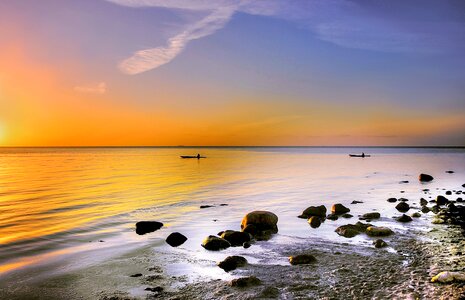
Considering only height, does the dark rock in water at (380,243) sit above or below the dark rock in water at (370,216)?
above

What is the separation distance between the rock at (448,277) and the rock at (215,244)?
281 inches

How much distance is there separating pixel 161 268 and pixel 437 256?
944cm

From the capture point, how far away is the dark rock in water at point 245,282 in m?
9.51

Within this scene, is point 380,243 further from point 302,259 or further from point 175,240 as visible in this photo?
point 175,240

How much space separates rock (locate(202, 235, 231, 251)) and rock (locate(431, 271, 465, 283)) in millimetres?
7146

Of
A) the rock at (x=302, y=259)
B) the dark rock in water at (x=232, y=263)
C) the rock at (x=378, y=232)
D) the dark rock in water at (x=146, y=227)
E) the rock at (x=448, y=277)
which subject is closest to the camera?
the rock at (x=448, y=277)

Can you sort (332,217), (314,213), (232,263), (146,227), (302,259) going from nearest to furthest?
1. (232,263)
2. (302,259)
3. (146,227)
4. (332,217)
5. (314,213)

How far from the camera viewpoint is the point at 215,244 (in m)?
13.4

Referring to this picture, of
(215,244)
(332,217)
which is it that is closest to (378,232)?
(332,217)

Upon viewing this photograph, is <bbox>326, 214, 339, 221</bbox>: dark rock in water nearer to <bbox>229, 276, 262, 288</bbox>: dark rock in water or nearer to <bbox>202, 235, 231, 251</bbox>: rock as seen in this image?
<bbox>202, 235, 231, 251</bbox>: rock

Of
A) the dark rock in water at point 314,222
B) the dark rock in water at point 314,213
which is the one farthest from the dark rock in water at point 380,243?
the dark rock in water at point 314,213

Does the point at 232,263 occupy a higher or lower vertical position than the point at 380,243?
lower

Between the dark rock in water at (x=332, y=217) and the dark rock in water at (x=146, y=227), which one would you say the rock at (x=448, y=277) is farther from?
the dark rock in water at (x=146, y=227)

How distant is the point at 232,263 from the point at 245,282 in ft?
5.41
